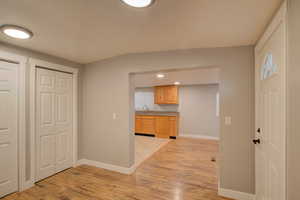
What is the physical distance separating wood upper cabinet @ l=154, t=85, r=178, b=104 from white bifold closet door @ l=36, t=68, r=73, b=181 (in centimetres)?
387

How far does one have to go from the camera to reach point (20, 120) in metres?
2.23

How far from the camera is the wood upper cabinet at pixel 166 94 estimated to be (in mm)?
6070

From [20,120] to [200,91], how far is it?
5551mm

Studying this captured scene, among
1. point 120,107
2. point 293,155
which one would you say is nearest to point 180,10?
point 293,155

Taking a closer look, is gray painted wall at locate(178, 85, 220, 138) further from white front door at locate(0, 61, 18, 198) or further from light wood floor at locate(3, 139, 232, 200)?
white front door at locate(0, 61, 18, 198)

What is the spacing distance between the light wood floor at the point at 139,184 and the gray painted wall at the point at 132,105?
12.2 inches

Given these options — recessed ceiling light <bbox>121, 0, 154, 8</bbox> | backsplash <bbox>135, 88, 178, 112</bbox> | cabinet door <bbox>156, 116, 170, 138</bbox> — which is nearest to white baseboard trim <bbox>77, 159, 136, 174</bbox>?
recessed ceiling light <bbox>121, 0, 154, 8</bbox>

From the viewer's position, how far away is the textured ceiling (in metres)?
1.30

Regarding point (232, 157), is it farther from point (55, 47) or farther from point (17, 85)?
point (17, 85)

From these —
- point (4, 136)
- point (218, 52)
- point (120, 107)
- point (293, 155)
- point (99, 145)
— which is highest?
point (218, 52)

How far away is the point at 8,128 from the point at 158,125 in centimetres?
462

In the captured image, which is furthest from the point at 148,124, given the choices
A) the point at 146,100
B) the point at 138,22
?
the point at 138,22

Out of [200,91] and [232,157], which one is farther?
[200,91]

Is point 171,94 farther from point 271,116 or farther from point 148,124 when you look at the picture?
point 271,116
